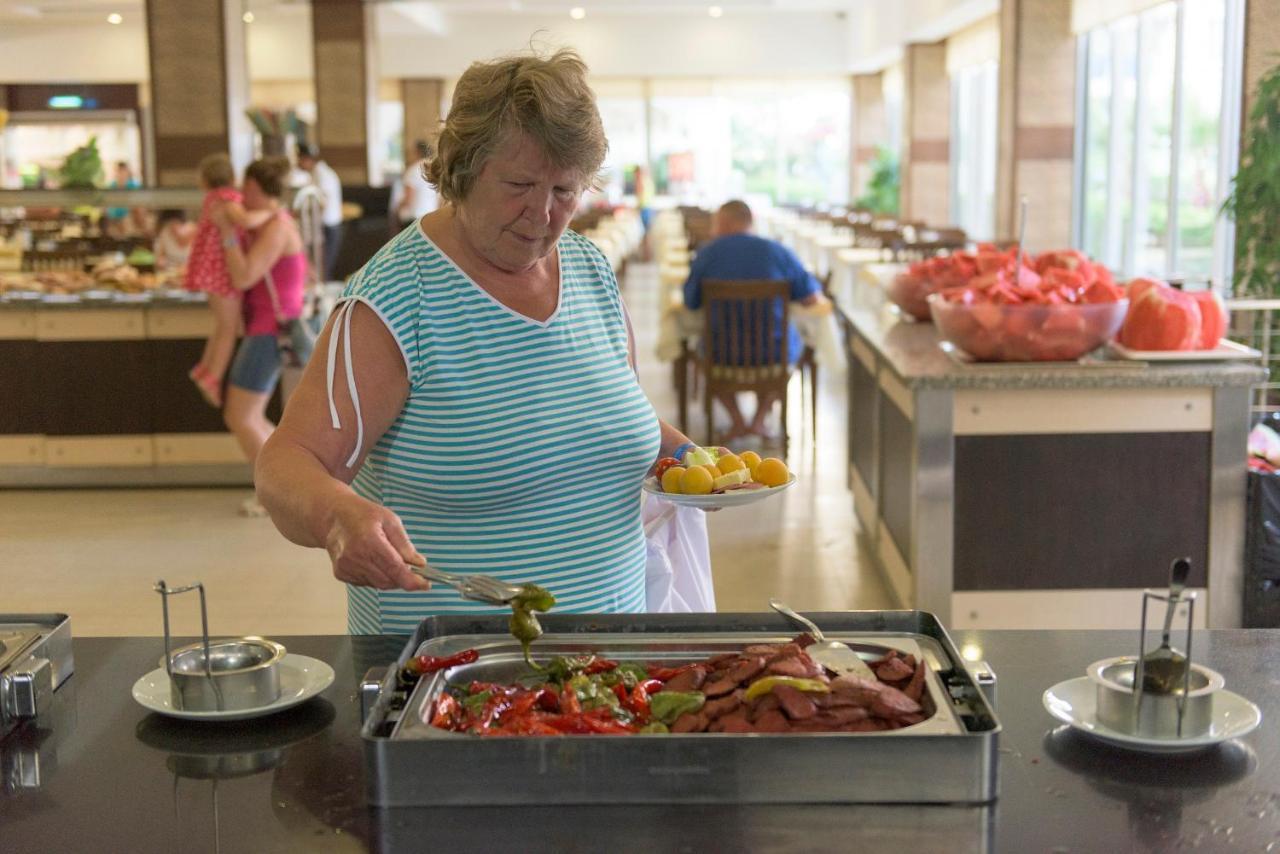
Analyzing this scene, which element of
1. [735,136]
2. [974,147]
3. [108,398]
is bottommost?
[108,398]

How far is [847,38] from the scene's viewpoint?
61.6ft

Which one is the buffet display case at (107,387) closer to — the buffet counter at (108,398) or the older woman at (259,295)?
the buffet counter at (108,398)

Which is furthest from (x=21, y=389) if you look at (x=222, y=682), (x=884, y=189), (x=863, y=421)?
(x=884, y=189)

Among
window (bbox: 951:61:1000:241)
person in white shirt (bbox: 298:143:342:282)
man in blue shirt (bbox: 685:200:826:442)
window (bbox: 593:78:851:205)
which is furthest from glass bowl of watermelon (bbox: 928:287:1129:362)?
window (bbox: 593:78:851:205)

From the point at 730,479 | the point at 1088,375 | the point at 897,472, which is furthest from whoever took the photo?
the point at 897,472

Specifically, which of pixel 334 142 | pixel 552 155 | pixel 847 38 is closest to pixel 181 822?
pixel 552 155

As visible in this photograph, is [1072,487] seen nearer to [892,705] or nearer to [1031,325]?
[1031,325]

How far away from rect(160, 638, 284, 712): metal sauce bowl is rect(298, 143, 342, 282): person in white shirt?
9.00 m

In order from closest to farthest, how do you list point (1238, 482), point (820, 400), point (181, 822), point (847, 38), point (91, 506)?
point (181, 822), point (1238, 482), point (91, 506), point (820, 400), point (847, 38)

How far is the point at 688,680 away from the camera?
1315 millimetres

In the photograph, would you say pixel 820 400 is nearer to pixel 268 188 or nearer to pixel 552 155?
pixel 268 188

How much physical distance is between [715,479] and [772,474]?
0.09 metres

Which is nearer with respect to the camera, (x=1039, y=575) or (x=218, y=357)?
(x=1039, y=575)

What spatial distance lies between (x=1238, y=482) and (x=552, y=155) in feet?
7.70
